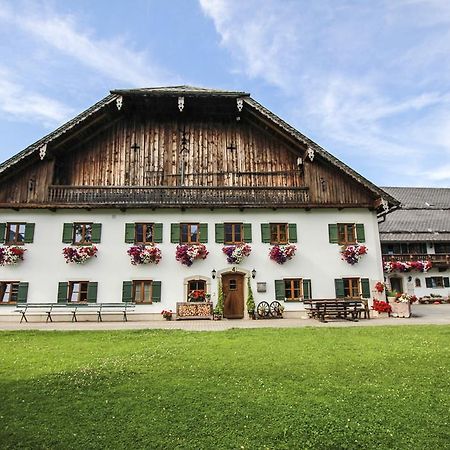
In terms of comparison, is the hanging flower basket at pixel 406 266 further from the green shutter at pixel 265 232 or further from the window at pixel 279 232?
the green shutter at pixel 265 232

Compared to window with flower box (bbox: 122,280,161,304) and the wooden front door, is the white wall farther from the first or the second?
the wooden front door

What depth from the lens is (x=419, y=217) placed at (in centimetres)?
3659

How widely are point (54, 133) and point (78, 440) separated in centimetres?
1645

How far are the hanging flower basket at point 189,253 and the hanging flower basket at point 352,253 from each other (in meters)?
6.62

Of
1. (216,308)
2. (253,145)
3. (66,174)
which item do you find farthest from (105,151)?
(216,308)

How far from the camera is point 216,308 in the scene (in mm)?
17344

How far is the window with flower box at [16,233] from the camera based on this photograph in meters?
17.5

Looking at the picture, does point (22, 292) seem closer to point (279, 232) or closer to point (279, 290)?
point (279, 290)

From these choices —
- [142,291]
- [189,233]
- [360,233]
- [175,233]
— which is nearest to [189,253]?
[189,233]

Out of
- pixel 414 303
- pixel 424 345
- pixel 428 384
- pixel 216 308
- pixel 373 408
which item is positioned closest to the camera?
pixel 373 408

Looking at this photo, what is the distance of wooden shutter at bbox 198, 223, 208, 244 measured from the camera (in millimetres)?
18000

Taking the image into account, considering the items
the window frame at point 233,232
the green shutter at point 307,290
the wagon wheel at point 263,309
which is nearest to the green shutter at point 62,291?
the window frame at point 233,232

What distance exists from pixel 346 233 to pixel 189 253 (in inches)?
307

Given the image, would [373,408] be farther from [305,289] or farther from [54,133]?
Result: [54,133]
